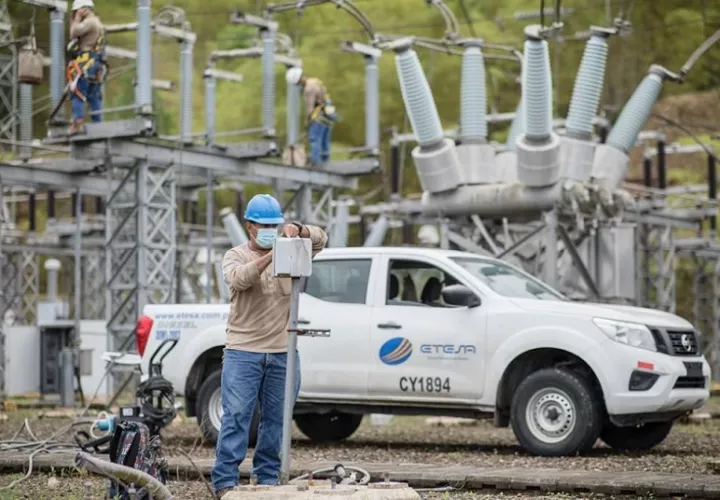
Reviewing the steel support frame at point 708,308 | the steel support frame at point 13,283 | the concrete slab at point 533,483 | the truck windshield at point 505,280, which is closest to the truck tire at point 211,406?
the truck windshield at point 505,280

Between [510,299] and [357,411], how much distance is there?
1.91 meters

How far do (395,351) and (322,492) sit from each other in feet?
21.1

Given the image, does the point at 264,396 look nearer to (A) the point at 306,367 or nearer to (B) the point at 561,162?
(A) the point at 306,367

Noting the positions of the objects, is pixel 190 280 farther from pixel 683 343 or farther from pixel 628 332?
pixel 628 332

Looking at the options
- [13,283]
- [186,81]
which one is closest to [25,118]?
[186,81]

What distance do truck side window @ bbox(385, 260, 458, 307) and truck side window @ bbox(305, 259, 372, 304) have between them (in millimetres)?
259

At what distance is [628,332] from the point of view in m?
13.8

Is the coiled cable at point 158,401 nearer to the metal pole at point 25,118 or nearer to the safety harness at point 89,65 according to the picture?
the safety harness at point 89,65

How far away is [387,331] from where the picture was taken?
14.6m

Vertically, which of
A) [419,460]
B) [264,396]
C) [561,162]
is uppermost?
[561,162]

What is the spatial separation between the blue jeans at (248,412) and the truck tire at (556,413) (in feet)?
13.9

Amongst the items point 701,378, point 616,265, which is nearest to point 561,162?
point 616,265

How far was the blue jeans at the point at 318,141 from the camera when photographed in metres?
29.5

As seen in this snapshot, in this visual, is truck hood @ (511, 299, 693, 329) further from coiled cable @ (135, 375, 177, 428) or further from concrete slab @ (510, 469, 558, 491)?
coiled cable @ (135, 375, 177, 428)
